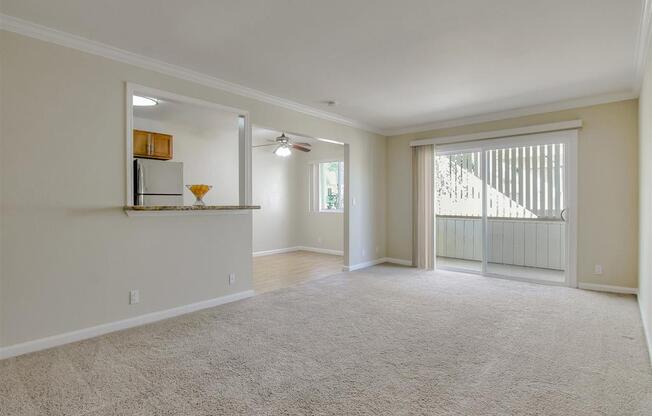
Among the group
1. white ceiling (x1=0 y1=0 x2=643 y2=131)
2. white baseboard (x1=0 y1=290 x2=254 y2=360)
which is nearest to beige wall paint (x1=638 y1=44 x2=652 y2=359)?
white ceiling (x1=0 y1=0 x2=643 y2=131)

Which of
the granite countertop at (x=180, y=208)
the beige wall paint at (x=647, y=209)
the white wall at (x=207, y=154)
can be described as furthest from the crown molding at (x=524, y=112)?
the granite countertop at (x=180, y=208)

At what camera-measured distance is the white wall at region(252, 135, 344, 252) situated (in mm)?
7773

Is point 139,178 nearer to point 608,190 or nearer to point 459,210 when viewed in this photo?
point 459,210

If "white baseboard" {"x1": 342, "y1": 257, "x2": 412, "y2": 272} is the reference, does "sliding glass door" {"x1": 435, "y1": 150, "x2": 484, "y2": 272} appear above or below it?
above

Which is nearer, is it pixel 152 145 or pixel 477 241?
pixel 152 145

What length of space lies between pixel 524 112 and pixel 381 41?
10.6 feet

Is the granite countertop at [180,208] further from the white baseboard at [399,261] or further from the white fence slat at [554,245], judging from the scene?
the white fence slat at [554,245]

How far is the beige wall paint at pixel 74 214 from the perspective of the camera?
8.71 feet

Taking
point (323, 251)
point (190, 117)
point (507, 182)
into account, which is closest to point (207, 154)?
point (190, 117)

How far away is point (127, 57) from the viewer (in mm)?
A: 3215

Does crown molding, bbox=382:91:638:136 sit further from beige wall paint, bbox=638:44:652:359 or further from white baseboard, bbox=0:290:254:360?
white baseboard, bbox=0:290:254:360

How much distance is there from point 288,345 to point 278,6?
2633 millimetres

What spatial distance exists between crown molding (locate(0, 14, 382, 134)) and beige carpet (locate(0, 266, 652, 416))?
254cm

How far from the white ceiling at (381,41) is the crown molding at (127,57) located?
7cm
